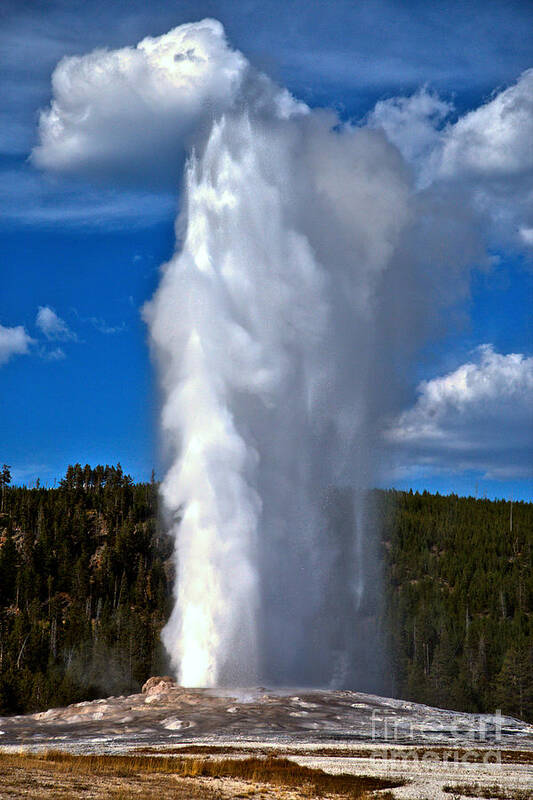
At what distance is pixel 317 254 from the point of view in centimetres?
7012

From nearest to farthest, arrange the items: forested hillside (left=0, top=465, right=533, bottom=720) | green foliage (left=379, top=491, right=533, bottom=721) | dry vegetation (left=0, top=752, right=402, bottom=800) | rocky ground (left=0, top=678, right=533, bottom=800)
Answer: dry vegetation (left=0, top=752, right=402, bottom=800)
rocky ground (left=0, top=678, right=533, bottom=800)
forested hillside (left=0, top=465, right=533, bottom=720)
green foliage (left=379, top=491, right=533, bottom=721)

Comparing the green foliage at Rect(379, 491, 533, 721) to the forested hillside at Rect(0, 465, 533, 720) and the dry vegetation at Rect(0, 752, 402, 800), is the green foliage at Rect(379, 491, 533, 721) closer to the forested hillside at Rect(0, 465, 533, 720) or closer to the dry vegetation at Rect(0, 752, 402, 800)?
the forested hillside at Rect(0, 465, 533, 720)

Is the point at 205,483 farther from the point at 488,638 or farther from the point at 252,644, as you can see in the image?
the point at 488,638

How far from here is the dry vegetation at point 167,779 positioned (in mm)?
22422

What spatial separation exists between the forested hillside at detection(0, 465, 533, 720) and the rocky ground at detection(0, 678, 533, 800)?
52.3 feet

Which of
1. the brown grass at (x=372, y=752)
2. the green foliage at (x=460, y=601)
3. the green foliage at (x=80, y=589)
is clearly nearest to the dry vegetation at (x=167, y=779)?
the brown grass at (x=372, y=752)

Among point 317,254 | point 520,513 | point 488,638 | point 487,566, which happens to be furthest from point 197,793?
point 520,513

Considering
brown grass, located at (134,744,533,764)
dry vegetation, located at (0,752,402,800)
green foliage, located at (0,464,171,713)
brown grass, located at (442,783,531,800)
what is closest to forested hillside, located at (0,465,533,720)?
green foliage, located at (0,464,171,713)

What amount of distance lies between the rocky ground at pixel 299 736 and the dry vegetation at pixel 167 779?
0.20 m

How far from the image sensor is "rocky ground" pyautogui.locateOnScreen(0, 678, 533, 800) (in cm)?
2758

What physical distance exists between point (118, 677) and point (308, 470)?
29657 mm

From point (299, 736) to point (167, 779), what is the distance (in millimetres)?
13354

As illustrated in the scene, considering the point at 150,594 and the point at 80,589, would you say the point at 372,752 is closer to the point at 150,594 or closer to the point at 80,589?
the point at 150,594

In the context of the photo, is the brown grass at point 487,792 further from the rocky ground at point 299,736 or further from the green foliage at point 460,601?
the green foliage at point 460,601
